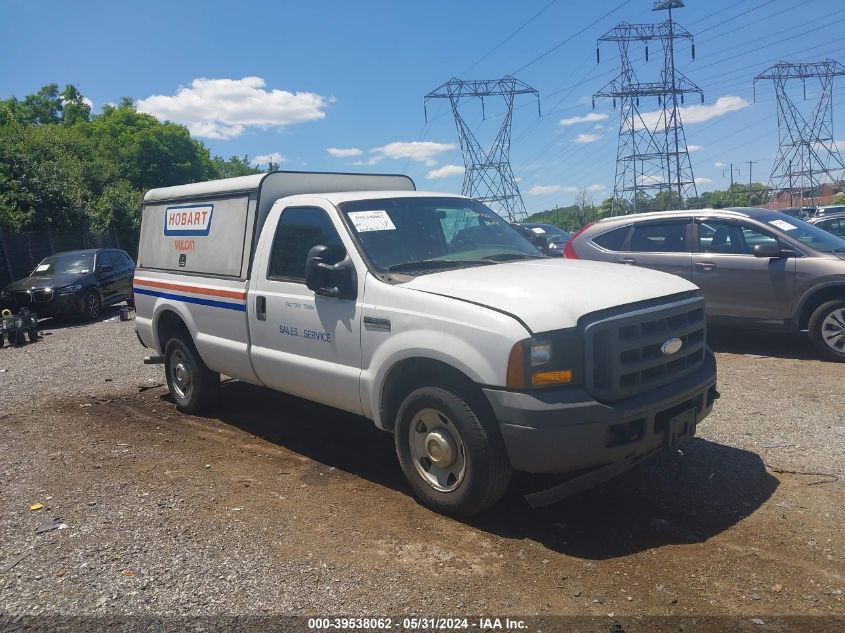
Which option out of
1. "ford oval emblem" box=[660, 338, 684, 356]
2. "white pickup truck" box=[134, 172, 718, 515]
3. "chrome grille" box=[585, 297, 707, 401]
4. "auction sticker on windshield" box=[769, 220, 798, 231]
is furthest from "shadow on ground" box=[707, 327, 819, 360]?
"ford oval emblem" box=[660, 338, 684, 356]

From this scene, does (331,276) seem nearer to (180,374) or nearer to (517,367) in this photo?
(517,367)

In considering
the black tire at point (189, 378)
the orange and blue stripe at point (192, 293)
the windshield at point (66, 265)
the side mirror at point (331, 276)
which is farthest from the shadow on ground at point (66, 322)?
the side mirror at point (331, 276)

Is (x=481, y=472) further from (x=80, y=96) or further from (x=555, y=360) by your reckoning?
(x=80, y=96)

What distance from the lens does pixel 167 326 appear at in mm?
7117

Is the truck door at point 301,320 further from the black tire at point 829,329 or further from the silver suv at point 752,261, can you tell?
the black tire at point 829,329

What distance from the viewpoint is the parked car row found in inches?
593

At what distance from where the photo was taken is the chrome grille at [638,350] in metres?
3.80

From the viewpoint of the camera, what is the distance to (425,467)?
4359 mm

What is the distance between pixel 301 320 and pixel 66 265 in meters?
13.5

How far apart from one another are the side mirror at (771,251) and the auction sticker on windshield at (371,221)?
5.00 m

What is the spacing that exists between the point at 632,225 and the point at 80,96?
55931mm

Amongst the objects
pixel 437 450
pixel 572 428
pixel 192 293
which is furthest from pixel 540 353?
pixel 192 293

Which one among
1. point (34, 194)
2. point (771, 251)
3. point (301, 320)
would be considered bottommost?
point (301, 320)

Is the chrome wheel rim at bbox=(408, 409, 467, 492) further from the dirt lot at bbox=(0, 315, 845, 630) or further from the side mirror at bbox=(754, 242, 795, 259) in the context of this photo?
the side mirror at bbox=(754, 242, 795, 259)
